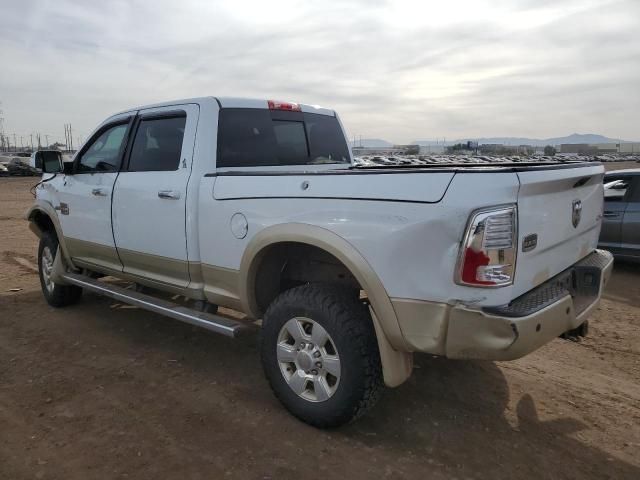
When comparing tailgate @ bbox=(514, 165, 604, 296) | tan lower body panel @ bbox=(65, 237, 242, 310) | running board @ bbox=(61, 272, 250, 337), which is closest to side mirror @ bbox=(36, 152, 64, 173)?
tan lower body panel @ bbox=(65, 237, 242, 310)

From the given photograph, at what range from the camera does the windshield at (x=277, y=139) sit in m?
3.92

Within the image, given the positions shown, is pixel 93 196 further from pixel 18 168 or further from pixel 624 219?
pixel 18 168

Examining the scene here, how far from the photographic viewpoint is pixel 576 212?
3078 millimetres

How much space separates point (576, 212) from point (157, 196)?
2934 mm

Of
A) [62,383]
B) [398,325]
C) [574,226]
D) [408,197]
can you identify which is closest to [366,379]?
[398,325]

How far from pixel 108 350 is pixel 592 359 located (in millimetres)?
4132

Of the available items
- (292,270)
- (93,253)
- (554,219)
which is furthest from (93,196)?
(554,219)

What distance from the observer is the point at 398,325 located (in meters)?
2.66

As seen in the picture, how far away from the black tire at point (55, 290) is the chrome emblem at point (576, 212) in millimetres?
→ 4994

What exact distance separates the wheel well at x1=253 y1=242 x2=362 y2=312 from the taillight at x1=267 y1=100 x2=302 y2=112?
149 cm

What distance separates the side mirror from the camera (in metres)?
5.17

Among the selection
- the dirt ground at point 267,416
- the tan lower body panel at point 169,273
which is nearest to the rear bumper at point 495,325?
the dirt ground at point 267,416

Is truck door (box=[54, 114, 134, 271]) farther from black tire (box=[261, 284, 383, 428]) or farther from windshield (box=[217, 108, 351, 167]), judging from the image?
black tire (box=[261, 284, 383, 428])

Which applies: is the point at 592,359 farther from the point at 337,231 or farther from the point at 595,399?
the point at 337,231
